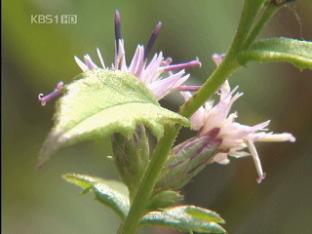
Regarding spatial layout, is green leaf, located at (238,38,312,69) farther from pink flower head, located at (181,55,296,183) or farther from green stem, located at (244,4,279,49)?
pink flower head, located at (181,55,296,183)

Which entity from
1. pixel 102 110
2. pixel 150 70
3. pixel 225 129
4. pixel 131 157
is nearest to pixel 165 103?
pixel 225 129

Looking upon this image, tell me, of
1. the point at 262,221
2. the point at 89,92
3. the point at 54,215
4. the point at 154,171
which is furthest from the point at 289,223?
the point at 89,92


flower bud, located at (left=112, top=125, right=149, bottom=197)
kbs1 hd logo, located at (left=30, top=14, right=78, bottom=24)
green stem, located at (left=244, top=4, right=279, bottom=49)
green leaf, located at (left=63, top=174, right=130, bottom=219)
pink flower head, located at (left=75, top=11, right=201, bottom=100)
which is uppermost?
green stem, located at (left=244, top=4, right=279, bottom=49)

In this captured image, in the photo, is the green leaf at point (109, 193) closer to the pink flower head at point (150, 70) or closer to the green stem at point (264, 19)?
the pink flower head at point (150, 70)

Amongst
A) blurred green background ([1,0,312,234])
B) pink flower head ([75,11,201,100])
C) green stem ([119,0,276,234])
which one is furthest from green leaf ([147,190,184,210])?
blurred green background ([1,0,312,234])

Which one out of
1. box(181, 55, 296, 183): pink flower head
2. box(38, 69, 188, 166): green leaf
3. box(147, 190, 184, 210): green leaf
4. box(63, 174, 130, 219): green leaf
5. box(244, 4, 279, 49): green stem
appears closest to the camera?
box(38, 69, 188, 166): green leaf

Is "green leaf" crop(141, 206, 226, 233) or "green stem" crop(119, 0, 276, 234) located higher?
"green stem" crop(119, 0, 276, 234)

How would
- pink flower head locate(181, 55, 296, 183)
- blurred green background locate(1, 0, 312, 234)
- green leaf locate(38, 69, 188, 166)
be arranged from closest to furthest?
green leaf locate(38, 69, 188, 166) < pink flower head locate(181, 55, 296, 183) < blurred green background locate(1, 0, 312, 234)

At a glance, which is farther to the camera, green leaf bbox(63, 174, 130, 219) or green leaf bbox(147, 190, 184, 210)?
green leaf bbox(63, 174, 130, 219)
